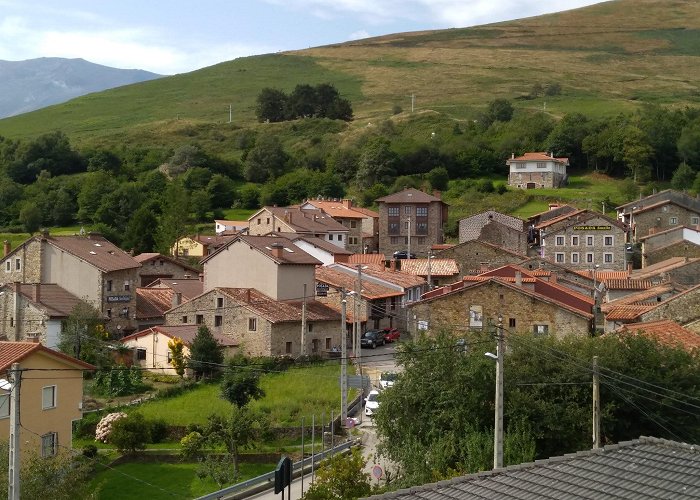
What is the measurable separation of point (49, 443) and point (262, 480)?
6.05 meters

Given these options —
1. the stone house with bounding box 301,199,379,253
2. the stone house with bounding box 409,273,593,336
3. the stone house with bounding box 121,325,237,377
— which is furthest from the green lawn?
the stone house with bounding box 301,199,379,253

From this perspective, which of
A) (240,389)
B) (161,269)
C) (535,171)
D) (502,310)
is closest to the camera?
(240,389)

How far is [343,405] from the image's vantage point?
34.6m

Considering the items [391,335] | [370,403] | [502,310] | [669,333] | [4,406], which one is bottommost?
[370,403]

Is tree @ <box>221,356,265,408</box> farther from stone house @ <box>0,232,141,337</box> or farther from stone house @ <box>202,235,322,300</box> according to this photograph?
stone house @ <box>0,232,141,337</box>

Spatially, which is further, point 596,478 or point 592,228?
point 592,228

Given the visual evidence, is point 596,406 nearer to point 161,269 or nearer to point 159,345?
point 159,345

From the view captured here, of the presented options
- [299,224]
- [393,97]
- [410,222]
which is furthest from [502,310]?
[393,97]

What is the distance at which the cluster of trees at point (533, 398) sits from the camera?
25953 millimetres

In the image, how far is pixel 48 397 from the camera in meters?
30.4

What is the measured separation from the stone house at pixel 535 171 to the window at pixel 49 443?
71.7 m

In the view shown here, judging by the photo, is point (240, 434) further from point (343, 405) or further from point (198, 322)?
point (198, 322)

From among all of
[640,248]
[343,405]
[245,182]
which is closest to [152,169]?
[245,182]

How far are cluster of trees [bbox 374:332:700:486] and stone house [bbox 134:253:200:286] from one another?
130 ft
